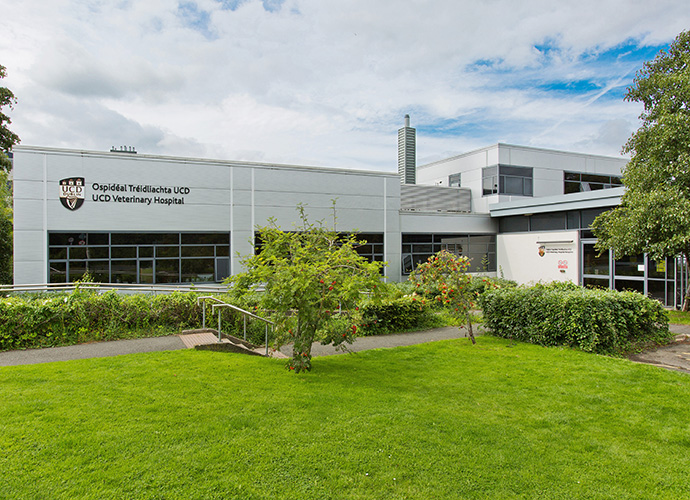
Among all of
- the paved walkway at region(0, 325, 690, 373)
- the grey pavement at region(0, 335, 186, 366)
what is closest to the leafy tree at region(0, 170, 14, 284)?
the grey pavement at region(0, 335, 186, 366)

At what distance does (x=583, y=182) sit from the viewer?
2747cm

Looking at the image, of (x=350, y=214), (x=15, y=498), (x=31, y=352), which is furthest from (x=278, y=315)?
(x=350, y=214)

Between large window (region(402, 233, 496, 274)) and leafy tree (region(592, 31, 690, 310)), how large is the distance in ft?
32.0

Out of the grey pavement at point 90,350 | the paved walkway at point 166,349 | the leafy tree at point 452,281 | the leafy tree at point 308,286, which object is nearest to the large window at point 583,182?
the paved walkway at point 166,349

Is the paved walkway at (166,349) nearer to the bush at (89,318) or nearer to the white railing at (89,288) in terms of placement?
the bush at (89,318)

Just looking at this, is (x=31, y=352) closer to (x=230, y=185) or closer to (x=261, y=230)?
(x=261, y=230)

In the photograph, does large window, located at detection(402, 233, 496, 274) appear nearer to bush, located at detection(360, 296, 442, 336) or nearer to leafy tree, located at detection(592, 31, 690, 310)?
leafy tree, located at detection(592, 31, 690, 310)

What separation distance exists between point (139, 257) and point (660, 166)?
752 inches

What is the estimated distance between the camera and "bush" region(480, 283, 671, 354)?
9.16m

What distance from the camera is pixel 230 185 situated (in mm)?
19109

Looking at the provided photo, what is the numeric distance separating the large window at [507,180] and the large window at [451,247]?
2.83 meters

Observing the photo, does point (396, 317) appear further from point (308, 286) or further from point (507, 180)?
point (507, 180)

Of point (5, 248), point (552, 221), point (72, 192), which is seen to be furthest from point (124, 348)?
point (5, 248)

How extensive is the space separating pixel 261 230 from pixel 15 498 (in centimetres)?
488
